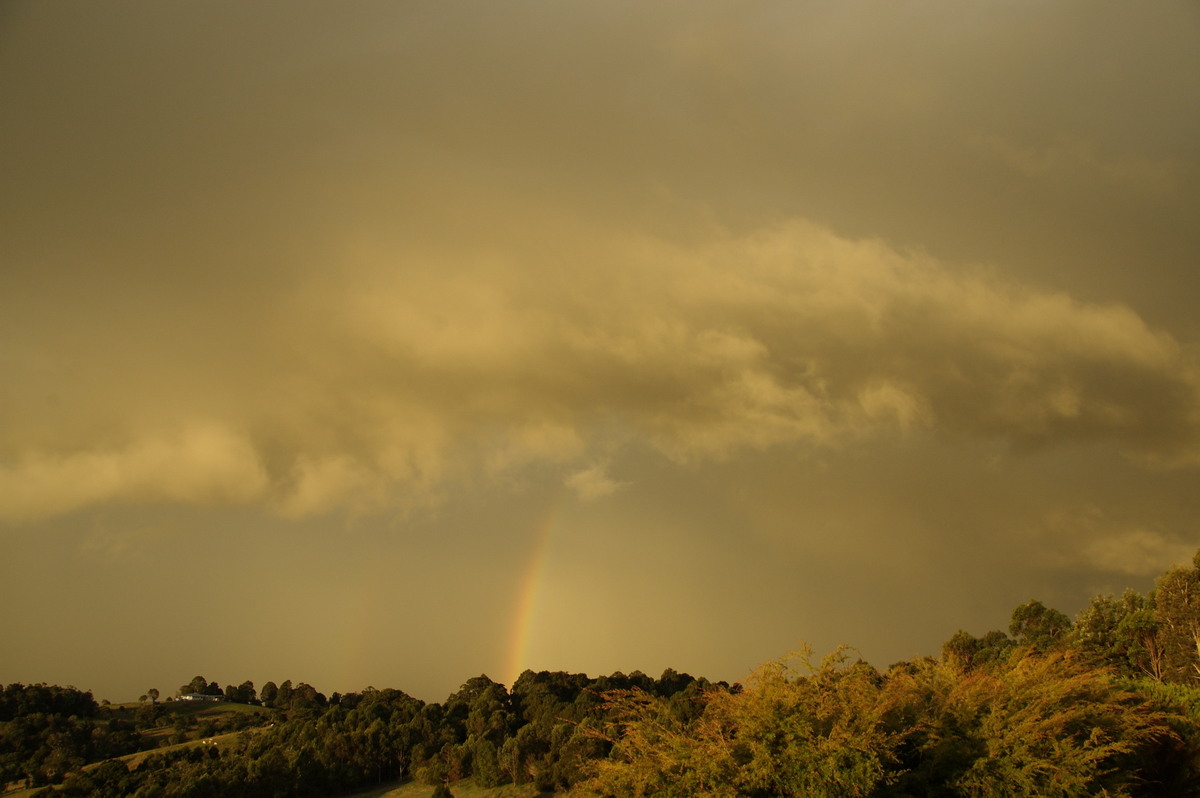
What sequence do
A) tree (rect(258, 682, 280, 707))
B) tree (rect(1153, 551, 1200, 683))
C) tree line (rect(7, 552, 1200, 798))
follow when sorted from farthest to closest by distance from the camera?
tree (rect(258, 682, 280, 707)), tree (rect(1153, 551, 1200, 683)), tree line (rect(7, 552, 1200, 798))

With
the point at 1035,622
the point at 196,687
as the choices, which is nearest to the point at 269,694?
the point at 196,687

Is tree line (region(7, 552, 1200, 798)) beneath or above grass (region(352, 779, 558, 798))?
above

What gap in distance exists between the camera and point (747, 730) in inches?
1022

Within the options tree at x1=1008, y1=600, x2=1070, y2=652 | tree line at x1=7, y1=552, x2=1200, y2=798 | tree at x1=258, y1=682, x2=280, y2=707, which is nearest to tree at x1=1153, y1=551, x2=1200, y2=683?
tree line at x1=7, y1=552, x2=1200, y2=798

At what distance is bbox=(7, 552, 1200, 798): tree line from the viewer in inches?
1005

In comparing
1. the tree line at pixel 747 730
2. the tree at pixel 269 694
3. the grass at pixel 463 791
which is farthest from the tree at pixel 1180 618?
the tree at pixel 269 694

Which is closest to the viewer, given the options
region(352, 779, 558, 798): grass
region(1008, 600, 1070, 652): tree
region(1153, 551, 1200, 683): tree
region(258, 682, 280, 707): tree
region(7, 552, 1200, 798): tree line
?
region(7, 552, 1200, 798): tree line

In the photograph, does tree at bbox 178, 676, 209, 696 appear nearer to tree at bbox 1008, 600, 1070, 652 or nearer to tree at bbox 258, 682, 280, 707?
tree at bbox 258, 682, 280, 707

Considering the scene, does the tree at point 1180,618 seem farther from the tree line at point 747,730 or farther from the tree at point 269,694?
the tree at point 269,694

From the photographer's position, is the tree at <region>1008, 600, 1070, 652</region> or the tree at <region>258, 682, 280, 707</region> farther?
the tree at <region>258, 682, 280, 707</region>

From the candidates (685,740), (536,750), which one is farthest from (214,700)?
(685,740)

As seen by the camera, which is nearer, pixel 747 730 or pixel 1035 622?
pixel 747 730

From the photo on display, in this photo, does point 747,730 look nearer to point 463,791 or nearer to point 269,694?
point 463,791

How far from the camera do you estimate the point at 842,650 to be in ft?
95.1
